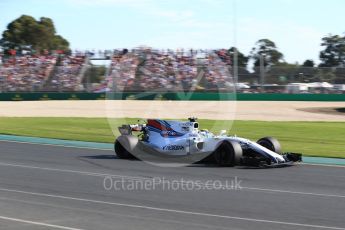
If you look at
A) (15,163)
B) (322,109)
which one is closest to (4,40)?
(322,109)

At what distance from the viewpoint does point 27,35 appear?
9994cm

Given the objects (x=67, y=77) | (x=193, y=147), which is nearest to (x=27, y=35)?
(x=67, y=77)

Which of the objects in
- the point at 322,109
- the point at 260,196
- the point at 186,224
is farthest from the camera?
the point at 322,109

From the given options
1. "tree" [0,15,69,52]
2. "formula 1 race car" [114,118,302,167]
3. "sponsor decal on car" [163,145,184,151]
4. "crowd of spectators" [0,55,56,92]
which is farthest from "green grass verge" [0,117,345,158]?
"tree" [0,15,69,52]

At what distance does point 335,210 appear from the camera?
336 inches

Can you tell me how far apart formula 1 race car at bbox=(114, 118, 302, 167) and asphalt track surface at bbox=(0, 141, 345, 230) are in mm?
328

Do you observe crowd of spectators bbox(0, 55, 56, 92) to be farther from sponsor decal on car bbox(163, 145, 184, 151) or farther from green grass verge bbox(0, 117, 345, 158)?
sponsor decal on car bbox(163, 145, 184, 151)

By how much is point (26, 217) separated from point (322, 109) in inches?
1252

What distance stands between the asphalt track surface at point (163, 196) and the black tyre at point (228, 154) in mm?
313

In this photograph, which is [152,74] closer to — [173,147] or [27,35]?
[173,147]

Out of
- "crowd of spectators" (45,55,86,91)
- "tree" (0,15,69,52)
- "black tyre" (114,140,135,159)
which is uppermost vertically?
"tree" (0,15,69,52)

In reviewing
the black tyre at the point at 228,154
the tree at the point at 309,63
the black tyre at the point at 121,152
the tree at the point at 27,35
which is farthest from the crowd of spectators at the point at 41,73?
the tree at the point at 309,63

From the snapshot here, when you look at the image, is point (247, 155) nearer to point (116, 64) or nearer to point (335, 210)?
point (335, 210)

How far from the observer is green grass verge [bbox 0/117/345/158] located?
1961 centimetres
